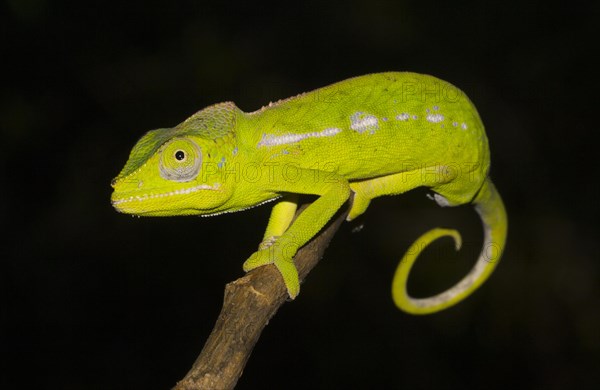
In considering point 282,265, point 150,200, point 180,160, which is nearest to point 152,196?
point 150,200

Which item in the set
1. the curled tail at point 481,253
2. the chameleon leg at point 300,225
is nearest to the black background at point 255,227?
the curled tail at point 481,253

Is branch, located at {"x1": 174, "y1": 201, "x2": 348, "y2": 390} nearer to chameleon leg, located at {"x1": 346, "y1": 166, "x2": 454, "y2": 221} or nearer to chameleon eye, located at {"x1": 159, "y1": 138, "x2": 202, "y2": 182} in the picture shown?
chameleon eye, located at {"x1": 159, "y1": 138, "x2": 202, "y2": 182}

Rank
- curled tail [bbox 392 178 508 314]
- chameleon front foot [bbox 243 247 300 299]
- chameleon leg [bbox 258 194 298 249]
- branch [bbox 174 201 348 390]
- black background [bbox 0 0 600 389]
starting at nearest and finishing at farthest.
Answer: branch [bbox 174 201 348 390] → chameleon front foot [bbox 243 247 300 299] → chameleon leg [bbox 258 194 298 249] → curled tail [bbox 392 178 508 314] → black background [bbox 0 0 600 389]

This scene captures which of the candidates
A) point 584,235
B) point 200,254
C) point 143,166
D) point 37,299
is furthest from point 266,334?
point 143,166

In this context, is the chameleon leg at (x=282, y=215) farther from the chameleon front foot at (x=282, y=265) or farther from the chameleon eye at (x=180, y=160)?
the chameleon eye at (x=180, y=160)

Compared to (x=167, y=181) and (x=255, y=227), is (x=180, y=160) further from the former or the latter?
(x=255, y=227)

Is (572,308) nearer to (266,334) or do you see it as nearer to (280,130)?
(266,334)

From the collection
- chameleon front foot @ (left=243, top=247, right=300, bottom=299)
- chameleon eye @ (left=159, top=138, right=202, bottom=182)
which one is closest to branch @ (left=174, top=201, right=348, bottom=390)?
chameleon front foot @ (left=243, top=247, right=300, bottom=299)
